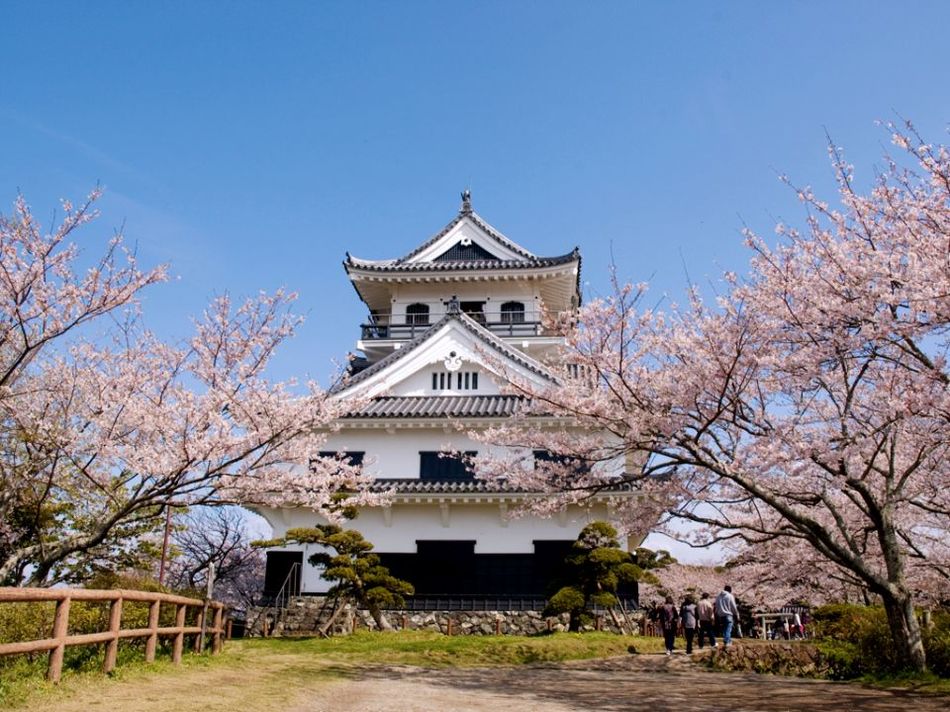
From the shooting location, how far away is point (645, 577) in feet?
65.2

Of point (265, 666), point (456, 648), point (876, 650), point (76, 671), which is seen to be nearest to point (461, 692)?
point (265, 666)

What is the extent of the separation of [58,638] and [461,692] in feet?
16.6

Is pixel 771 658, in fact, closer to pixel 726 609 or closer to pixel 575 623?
pixel 726 609

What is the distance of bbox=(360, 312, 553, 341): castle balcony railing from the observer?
97.5ft

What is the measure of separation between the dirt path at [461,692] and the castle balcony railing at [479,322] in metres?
Result: 17.4

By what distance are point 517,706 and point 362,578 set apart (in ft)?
34.6

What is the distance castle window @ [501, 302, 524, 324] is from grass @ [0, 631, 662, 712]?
571 inches

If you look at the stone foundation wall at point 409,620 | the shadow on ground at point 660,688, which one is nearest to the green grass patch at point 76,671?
the shadow on ground at point 660,688

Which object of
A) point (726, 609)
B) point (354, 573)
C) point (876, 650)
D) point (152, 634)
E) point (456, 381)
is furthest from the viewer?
point (456, 381)

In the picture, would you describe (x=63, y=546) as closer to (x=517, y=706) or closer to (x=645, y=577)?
(x=517, y=706)

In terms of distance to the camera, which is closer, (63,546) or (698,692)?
(63,546)

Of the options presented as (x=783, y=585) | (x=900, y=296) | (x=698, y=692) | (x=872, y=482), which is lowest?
(x=698, y=692)

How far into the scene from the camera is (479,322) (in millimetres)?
30766

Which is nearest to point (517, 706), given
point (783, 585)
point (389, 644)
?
point (389, 644)
